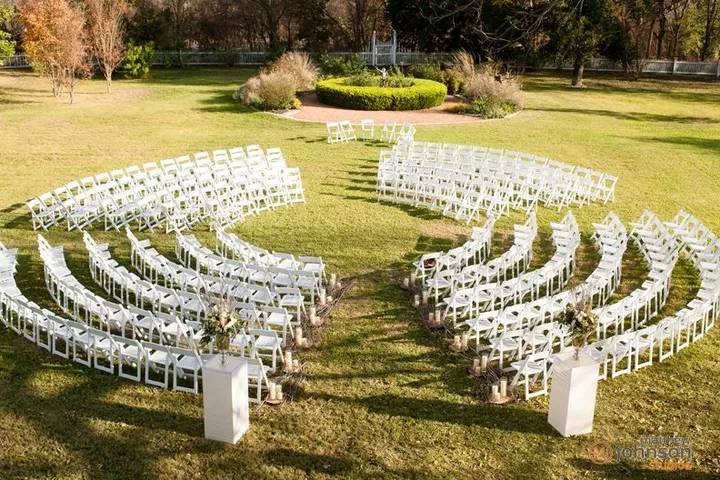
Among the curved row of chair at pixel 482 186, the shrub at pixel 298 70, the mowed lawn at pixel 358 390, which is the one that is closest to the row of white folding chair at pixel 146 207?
the mowed lawn at pixel 358 390

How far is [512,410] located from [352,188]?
1106 cm

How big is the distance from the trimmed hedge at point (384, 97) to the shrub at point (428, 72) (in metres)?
4.15

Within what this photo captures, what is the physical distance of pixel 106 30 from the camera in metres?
35.2

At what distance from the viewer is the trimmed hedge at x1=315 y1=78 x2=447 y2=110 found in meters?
31.8

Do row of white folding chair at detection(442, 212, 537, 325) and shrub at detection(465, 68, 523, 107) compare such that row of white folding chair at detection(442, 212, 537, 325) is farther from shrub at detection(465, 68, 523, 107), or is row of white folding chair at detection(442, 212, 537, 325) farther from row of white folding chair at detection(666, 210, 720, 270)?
shrub at detection(465, 68, 523, 107)

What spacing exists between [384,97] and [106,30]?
1476 cm

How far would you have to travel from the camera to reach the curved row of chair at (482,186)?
55.6 feet

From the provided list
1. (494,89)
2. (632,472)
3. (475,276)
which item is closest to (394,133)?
(494,89)

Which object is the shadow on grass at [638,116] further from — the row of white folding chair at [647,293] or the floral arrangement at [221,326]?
the floral arrangement at [221,326]

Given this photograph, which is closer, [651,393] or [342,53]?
[651,393]

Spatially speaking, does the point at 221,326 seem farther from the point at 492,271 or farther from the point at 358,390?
the point at 492,271

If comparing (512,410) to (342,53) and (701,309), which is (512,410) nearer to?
(701,309)

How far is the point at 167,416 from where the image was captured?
8.54 m

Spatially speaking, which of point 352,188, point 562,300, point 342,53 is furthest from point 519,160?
point 342,53
